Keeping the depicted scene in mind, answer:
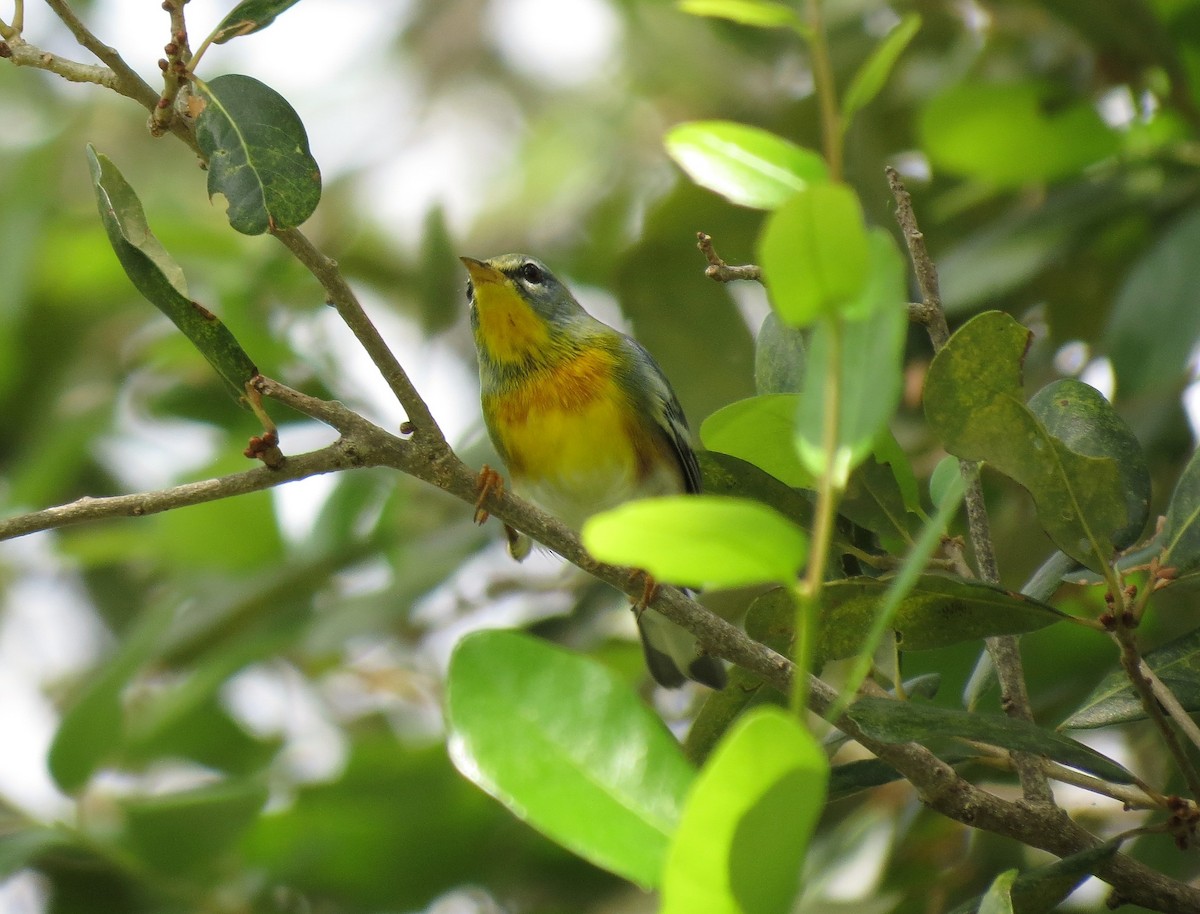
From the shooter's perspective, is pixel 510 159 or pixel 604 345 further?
pixel 510 159

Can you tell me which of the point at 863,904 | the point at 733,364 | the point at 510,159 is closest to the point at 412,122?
the point at 510,159

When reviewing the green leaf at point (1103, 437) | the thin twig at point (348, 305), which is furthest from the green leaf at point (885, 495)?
the thin twig at point (348, 305)

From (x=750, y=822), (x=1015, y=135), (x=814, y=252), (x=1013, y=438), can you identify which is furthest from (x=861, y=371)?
(x=1015, y=135)

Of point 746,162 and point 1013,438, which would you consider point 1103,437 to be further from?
point 746,162

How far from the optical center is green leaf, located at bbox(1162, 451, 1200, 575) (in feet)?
5.45

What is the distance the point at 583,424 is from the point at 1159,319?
1.37 metres

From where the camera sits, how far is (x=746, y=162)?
1011mm

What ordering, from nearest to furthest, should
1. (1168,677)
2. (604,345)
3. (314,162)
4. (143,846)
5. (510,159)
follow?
1. (314,162)
2. (1168,677)
3. (143,846)
4. (604,345)
5. (510,159)

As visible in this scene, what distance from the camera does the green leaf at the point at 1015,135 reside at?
304cm

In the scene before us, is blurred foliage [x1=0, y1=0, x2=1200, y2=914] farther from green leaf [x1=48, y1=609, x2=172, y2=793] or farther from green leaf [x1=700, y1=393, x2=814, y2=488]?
green leaf [x1=700, y1=393, x2=814, y2=488]

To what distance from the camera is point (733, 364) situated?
304cm

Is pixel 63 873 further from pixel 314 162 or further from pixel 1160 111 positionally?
pixel 1160 111

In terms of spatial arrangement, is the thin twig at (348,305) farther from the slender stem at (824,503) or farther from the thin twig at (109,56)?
the slender stem at (824,503)

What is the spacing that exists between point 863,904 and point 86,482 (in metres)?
3.43
